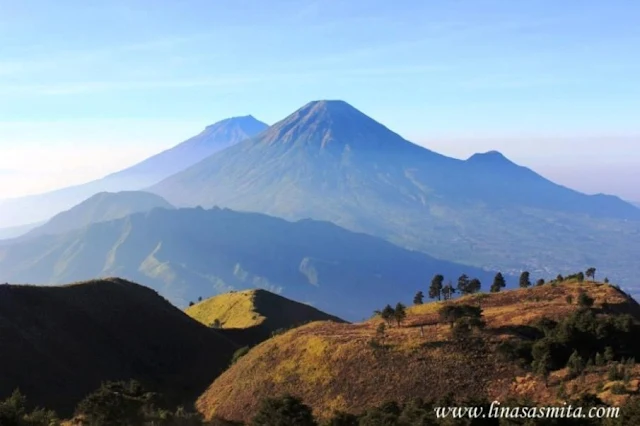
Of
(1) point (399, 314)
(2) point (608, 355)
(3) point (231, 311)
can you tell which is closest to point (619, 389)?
(2) point (608, 355)

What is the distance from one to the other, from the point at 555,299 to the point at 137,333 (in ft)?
151

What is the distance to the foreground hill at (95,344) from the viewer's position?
52250mm

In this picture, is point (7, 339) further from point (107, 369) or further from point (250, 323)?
point (250, 323)

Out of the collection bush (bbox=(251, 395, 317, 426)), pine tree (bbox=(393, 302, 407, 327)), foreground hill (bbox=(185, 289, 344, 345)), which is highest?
pine tree (bbox=(393, 302, 407, 327))

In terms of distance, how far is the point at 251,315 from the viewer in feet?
286

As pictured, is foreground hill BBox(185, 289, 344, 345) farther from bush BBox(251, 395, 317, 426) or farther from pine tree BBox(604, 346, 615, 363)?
pine tree BBox(604, 346, 615, 363)

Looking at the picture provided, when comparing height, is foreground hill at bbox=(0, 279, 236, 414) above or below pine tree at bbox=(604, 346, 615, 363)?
below

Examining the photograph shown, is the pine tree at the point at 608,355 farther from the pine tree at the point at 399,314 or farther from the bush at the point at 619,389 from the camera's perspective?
the pine tree at the point at 399,314

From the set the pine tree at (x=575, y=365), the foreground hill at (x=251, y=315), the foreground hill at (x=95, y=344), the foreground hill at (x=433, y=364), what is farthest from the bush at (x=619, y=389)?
the foreground hill at (x=251, y=315)

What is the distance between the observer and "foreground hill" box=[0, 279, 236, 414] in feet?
171

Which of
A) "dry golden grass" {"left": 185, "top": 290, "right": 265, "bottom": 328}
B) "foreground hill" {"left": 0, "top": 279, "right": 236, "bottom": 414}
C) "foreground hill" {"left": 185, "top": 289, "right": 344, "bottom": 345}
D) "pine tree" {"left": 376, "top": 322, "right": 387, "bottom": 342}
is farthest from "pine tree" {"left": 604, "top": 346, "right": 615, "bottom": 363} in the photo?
"dry golden grass" {"left": 185, "top": 290, "right": 265, "bottom": 328}

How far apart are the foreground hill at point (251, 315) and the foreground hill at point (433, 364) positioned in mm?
29403

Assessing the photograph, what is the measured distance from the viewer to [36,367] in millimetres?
52969

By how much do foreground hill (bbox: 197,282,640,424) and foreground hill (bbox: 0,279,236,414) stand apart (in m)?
10.3
